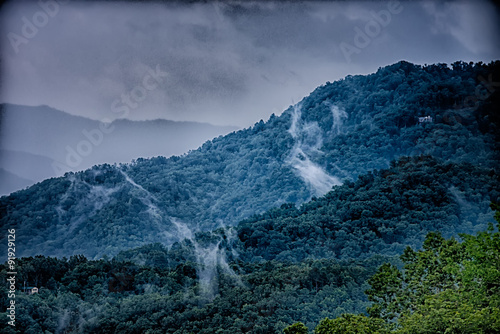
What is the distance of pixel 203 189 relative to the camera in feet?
168

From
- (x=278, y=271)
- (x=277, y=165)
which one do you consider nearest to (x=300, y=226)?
(x=278, y=271)

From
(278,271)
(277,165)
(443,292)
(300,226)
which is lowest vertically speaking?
(443,292)

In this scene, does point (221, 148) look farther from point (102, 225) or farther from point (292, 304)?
point (292, 304)

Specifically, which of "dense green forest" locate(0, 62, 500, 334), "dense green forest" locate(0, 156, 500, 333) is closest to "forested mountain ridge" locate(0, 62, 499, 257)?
"dense green forest" locate(0, 62, 500, 334)

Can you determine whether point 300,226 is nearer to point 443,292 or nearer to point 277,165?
point 443,292

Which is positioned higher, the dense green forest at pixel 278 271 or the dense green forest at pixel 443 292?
the dense green forest at pixel 278 271

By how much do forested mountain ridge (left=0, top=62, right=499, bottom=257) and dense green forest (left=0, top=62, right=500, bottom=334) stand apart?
0.47ft

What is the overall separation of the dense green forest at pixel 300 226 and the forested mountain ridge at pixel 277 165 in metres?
0.14

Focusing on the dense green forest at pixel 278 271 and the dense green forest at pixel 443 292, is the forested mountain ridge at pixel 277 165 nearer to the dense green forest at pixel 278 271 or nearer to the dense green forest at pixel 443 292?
the dense green forest at pixel 278 271

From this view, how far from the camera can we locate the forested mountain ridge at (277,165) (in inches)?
1581

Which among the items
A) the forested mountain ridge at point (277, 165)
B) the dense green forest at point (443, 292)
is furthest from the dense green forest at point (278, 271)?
the forested mountain ridge at point (277, 165)

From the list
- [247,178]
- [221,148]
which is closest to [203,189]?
[247,178]

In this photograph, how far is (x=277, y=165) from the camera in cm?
4850

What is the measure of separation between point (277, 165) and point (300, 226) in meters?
18.7
